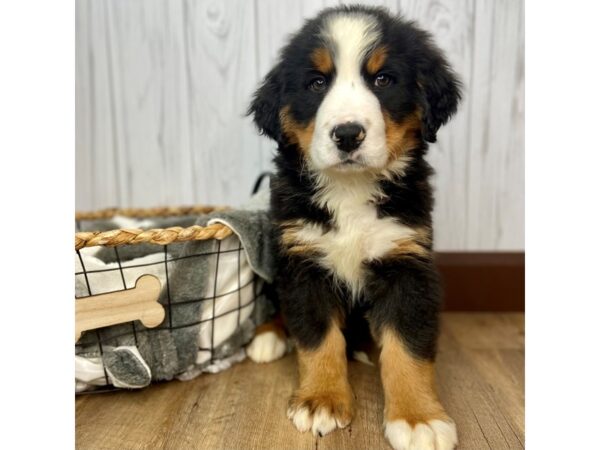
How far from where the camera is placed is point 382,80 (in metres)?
1.43

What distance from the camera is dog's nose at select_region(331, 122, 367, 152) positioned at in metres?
1.28

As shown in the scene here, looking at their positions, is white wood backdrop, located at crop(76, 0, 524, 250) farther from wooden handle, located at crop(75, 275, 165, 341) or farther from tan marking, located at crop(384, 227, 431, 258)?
A: wooden handle, located at crop(75, 275, 165, 341)

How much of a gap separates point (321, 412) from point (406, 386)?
238 millimetres

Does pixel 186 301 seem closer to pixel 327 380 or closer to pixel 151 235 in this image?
pixel 151 235

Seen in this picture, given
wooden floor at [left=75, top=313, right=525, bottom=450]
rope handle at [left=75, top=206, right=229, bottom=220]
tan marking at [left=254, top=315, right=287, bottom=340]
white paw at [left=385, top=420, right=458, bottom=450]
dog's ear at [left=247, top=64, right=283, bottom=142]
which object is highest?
dog's ear at [left=247, top=64, right=283, bottom=142]

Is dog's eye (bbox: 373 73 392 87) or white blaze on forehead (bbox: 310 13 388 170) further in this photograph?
dog's eye (bbox: 373 73 392 87)

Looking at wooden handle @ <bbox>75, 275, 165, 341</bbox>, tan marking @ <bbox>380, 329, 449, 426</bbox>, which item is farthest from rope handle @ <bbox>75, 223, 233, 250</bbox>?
tan marking @ <bbox>380, 329, 449, 426</bbox>

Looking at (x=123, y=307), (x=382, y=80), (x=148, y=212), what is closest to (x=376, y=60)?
(x=382, y=80)

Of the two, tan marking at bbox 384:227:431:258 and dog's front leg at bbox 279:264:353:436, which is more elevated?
tan marking at bbox 384:227:431:258

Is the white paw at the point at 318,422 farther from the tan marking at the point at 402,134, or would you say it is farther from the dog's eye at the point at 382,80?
the dog's eye at the point at 382,80

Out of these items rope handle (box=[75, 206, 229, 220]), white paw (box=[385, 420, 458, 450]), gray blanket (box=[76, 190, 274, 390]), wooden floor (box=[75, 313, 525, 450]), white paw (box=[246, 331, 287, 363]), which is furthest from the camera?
rope handle (box=[75, 206, 229, 220])
